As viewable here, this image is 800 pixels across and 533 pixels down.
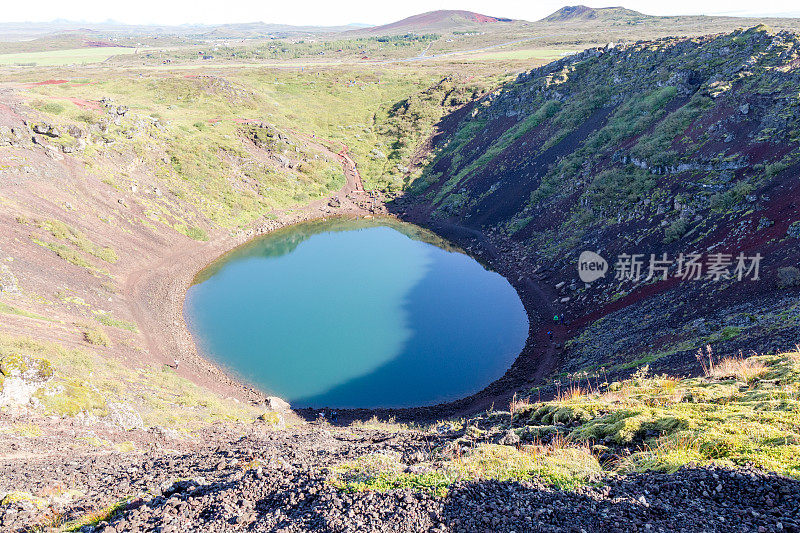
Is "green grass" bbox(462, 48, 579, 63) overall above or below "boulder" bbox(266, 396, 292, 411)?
above

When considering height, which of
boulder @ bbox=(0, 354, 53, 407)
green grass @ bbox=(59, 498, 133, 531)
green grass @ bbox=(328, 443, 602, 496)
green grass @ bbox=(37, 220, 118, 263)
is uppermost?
green grass @ bbox=(37, 220, 118, 263)

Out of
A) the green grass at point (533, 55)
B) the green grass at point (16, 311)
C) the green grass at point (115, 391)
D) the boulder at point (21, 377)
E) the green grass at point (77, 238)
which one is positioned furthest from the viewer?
the green grass at point (533, 55)

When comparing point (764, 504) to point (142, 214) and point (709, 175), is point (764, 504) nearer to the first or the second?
point (709, 175)

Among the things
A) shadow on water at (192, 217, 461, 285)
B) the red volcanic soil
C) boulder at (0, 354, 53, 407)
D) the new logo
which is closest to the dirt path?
shadow on water at (192, 217, 461, 285)

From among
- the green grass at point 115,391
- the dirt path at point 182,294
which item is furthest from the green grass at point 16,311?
the dirt path at point 182,294

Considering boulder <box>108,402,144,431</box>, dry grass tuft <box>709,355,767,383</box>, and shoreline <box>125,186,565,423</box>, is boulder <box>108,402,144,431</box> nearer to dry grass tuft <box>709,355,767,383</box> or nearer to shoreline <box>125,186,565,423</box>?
shoreline <box>125,186,565,423</box>

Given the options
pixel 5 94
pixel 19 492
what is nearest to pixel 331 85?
pixel 5 94

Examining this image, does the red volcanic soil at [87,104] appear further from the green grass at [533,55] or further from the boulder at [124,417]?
the green grass at [533,55]

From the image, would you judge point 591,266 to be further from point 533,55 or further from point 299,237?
point 533,55

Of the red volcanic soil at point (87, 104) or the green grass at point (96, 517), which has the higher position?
the red volcanic soil at point (87, 104)
